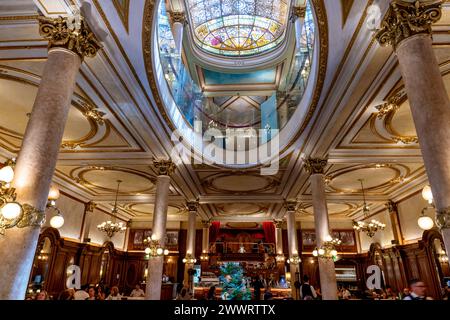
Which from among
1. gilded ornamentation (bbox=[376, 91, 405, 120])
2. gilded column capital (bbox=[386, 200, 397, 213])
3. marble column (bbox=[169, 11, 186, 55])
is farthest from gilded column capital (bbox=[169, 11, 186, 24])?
gilded column capital (bbox=[386, 200, 397, 213])

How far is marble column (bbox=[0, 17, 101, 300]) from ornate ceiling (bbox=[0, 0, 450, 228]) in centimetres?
52

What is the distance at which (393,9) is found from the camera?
3.94 m

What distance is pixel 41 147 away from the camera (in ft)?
11.7

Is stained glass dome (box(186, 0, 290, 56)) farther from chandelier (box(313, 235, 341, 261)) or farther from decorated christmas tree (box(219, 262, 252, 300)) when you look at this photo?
decorated christmas tree (box(219, 262, 252, 300))

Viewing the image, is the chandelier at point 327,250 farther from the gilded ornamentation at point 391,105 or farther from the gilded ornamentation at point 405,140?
the gilded ornamentation at point 391,105

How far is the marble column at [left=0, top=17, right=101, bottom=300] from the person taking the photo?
3.08 m

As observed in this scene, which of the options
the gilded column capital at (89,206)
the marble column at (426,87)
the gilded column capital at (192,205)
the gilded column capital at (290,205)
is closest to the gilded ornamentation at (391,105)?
the marble column at (426,87)

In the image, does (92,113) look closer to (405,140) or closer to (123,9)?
(123,9)
